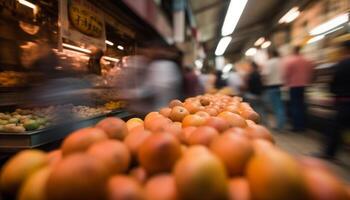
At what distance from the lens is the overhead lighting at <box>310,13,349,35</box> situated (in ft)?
16.4

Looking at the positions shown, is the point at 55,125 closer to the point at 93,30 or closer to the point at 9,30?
the point at 93,30

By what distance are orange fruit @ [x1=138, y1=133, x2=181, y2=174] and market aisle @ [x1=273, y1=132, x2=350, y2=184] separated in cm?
299

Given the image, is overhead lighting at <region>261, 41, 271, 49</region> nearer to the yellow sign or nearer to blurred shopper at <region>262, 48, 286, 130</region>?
blurred shopper at <region>262, 48, 286, 130</region>

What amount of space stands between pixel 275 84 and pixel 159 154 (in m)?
6.31

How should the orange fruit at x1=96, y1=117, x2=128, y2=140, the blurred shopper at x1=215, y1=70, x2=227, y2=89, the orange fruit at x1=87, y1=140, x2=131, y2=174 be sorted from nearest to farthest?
the orange fruit at x1=87, y1=140, x2=131, y2=174 → the orange fruit at x1=96, y1=117, x2=128, y2=140 → the blurred shopper at x1=215, y1=70, x2=227, y2=89

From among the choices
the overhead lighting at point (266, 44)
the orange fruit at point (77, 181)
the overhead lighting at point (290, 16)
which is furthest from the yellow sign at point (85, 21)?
the overhead lighting at point (266, 44)

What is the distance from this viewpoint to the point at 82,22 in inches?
141

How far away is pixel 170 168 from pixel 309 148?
445 centimetres

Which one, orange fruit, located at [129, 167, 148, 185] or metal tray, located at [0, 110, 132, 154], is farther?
metal tray, located at [0, 110, 132, 154]

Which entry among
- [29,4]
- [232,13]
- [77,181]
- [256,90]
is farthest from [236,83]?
[77,181]

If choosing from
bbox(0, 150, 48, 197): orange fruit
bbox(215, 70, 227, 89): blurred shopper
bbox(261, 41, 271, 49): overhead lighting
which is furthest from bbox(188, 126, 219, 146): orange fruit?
bbox(261, 41, 271, 49): overhead lighting

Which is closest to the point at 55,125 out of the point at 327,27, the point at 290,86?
the point at 290,86

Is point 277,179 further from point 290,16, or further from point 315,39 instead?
point 290,16

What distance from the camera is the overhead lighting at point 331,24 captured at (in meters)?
5.00
